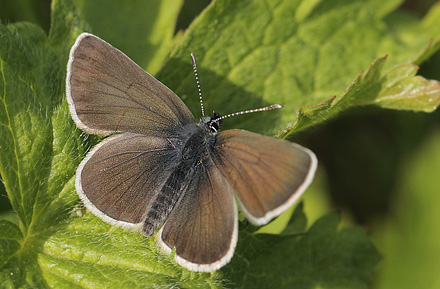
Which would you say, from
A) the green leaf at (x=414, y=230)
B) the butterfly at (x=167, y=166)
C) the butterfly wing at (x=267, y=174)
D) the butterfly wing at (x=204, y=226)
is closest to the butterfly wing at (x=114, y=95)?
the butterfly at (x=167, y=166)

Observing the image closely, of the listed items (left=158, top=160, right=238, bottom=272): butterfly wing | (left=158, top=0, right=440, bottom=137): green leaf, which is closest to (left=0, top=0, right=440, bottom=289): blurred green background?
(left=158, top=0, right=440, bottom=137): green leaf

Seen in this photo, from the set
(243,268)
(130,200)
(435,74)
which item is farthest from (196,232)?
(435,74)

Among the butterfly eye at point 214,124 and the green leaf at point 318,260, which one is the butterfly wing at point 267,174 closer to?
the butterfly eye at point 214,124

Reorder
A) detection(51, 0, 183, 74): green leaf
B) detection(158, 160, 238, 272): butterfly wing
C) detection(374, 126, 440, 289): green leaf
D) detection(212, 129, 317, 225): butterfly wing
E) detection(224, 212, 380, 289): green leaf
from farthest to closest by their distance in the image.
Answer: detection(374, 126, 440, 289): green leaf < detection(51, 0, 183, 74): green leaf < detection(224, 212, 380, 289): green leaf < detection(158, 160, 238, 272): butterfly wing < detection(212, 129, 317, 225): butterfly wing

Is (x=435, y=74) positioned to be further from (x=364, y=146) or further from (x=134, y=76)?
(x=134, y=76)

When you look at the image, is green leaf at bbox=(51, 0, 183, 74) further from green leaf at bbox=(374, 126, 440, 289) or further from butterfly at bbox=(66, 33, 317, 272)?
green leaf at bbox=(374, 126, 440, 289)

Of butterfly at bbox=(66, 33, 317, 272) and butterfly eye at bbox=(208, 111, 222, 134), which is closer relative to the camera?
butterfly at bbox=(66, 33, 317, 272)
